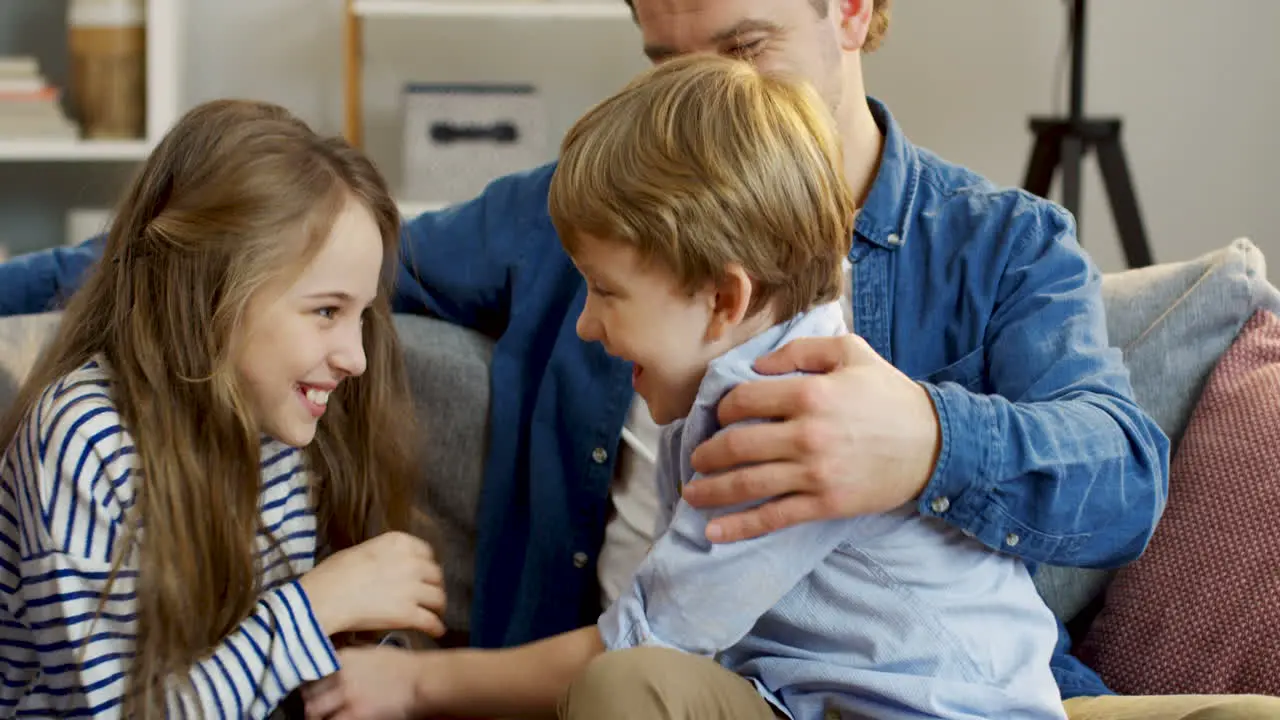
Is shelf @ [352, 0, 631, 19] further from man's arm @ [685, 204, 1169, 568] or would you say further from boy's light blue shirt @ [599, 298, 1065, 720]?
boy's light blue shirt @ [599, 298, 1065, 720]

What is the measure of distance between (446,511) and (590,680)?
695mm

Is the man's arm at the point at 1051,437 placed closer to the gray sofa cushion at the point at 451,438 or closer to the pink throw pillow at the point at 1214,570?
the pink throw pillow at the point at 1214,570

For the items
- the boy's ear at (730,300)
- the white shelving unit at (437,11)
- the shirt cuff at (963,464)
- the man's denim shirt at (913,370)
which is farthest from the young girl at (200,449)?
the white shelving unit at (437,11)

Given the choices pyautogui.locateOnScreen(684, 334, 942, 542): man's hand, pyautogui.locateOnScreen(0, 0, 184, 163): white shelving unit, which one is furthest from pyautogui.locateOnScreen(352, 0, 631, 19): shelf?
pyautogui.locateOnScreen(684, 334, 942, 542): man's hand

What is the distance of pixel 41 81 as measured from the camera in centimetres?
277

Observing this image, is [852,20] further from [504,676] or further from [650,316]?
[504,676]

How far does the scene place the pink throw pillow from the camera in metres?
1.40

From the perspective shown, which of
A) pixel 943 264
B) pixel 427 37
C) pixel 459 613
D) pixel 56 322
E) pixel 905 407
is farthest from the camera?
pixel 427 37

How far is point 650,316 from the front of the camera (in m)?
1.13

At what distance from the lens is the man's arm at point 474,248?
1.68 meters

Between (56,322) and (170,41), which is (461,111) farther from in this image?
(56,322)

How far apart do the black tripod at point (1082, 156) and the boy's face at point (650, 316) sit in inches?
63.3

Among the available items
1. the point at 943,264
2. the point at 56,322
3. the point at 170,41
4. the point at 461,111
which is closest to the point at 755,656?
the point at 943,264

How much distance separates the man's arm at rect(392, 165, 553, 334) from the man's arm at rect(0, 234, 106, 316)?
36cm
